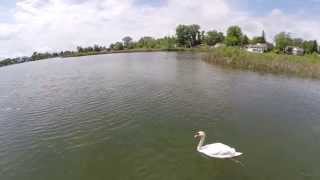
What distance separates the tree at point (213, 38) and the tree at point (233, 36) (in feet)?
92.3

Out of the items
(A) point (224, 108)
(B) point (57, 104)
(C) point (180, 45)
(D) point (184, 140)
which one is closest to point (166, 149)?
(D) point (184, 140)

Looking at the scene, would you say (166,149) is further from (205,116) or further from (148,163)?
(205,116)

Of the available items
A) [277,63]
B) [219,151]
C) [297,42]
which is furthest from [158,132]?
[297,42]

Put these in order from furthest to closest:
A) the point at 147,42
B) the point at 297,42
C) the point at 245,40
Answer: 1. the point at 147,42
2. the point at 245,40
3. the point at 297,42

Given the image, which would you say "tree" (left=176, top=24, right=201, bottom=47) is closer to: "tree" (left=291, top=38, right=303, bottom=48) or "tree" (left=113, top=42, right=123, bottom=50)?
"tree" (left=113, top=42, right=123, bottom=50)

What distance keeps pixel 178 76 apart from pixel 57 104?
24214 mm

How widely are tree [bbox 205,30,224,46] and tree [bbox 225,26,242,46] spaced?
92.3ft

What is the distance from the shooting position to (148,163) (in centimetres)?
1820

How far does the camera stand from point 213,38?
166 meters

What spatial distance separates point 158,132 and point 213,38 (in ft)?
488

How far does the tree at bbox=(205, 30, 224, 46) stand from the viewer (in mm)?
165500

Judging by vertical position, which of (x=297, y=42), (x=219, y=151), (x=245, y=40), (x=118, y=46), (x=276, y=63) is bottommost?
(x=219, y=151)

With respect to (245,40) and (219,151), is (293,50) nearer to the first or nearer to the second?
(245,40)

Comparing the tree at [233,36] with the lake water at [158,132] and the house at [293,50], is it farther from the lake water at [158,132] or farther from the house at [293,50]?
the lake water at [158,132]
